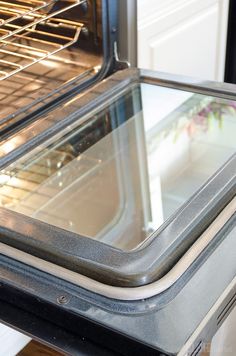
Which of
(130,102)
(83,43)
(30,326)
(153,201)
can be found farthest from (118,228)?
(83,43)

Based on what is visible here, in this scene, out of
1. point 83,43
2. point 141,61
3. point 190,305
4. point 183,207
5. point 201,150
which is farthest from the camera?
point 141,61

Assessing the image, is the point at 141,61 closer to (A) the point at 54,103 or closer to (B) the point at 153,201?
(A) the point at 54,103

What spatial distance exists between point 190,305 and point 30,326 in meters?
0.19

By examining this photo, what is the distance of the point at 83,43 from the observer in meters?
1.12

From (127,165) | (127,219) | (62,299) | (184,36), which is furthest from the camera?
(184,36)

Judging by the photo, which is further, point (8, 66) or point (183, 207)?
point (8, 66)

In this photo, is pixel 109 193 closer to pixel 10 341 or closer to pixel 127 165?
pixel 127 165

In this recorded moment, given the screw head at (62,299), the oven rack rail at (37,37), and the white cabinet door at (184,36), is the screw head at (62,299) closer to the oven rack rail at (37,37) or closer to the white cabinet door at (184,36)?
the oven rack rail at (37,37)

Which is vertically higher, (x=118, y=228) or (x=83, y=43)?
(x=83, y=43)

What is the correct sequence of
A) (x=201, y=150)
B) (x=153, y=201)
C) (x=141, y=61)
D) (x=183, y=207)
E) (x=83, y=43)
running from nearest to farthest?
(x=183, y=207), (x=153, y=201), (x=201, y=150), (x=83, y=43), (x=141, y=61)

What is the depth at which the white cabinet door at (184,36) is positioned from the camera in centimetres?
128

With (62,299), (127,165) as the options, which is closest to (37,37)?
(127,165)

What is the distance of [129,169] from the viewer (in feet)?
3.10

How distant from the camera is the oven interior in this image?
1052 mm
